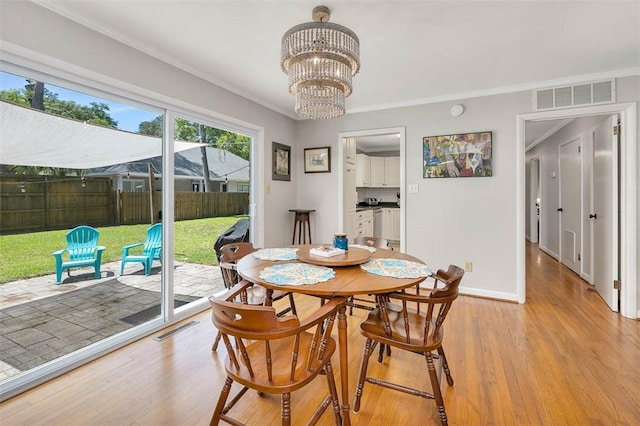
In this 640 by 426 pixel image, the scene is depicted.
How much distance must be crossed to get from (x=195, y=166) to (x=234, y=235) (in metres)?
0.95

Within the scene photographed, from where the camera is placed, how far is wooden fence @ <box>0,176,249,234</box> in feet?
6.17

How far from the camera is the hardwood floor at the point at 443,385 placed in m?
1.64

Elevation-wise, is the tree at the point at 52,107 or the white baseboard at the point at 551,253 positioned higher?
the tree at the point at 52,107

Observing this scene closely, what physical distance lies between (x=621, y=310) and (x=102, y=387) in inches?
175

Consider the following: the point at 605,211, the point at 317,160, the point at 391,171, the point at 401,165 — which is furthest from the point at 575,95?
the point at 391,171

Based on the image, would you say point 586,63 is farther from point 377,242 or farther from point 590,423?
point 590,423

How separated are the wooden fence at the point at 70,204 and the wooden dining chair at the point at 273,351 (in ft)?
5.26

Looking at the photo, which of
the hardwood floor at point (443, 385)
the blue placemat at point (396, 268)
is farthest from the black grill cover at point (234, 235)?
the blue placemat at point (396, 268)

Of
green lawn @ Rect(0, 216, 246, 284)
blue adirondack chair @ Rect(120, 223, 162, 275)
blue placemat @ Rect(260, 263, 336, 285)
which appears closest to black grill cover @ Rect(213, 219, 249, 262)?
green lawn @ Rect(0, 216, 246, 284)

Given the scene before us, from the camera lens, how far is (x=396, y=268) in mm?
1855

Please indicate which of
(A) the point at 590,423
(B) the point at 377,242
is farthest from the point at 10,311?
(A) the point at 590,423

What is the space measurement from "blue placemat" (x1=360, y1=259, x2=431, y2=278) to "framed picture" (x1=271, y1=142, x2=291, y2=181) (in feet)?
7.86

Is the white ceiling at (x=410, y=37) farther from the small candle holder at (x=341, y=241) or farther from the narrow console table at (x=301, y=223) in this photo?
the narrow console table at (x=301, y=223)

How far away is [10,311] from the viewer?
1.91 meters
